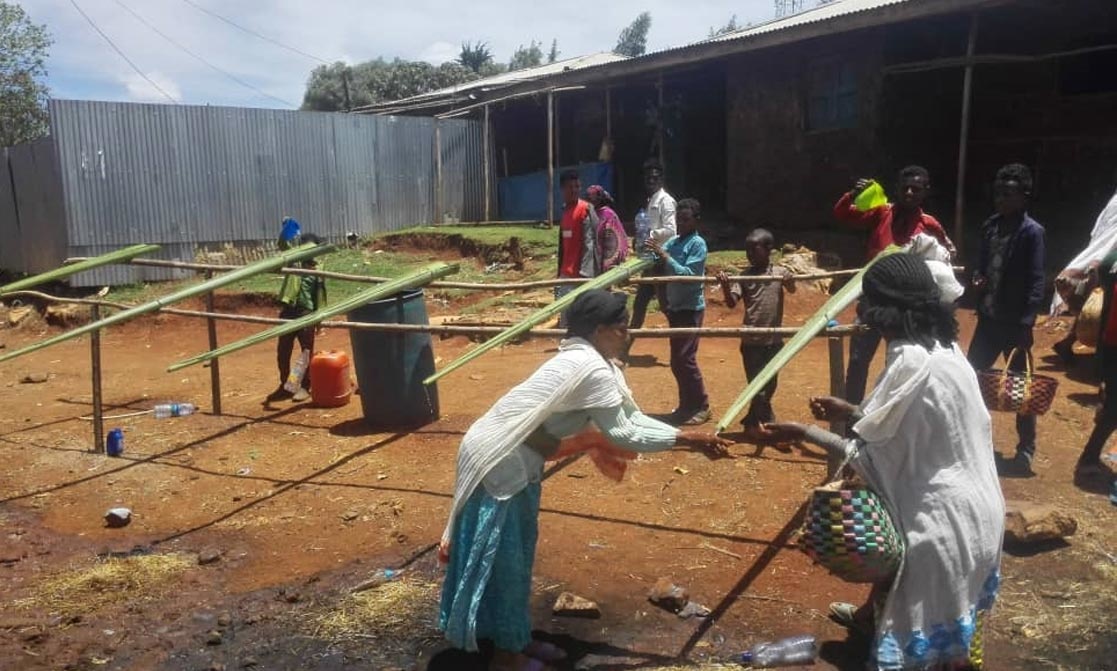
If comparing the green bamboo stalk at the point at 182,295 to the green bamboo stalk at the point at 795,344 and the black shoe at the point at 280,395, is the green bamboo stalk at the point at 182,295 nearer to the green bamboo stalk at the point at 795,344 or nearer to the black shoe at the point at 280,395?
the black shoe at the point at 280,395

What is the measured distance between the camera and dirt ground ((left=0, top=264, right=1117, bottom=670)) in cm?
373

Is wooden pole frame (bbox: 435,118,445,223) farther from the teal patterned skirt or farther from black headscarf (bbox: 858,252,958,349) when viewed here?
black headscarf (bbox: 858,252,958,349)

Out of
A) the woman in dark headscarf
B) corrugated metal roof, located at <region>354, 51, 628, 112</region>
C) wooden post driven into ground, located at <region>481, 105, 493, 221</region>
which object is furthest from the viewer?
wooden post driven into ground, located at <region>481, 105, 493, 221</region>

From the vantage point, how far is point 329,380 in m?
7.64

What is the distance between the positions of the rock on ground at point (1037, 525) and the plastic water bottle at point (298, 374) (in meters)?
6.03

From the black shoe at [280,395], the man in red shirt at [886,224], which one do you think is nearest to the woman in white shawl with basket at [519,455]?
the man in red shirt at [886,224]

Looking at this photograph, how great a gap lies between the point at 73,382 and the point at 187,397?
2.36m

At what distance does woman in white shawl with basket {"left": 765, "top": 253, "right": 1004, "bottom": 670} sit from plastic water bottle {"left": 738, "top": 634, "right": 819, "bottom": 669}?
2.21ft

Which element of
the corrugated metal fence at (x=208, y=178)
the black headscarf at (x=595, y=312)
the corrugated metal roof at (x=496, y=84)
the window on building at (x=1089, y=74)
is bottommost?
the black headscarf at (x=595, y=312)

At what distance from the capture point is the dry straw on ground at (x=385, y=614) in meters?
3.87

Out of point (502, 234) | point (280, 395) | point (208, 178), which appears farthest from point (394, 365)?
point (208, 178)

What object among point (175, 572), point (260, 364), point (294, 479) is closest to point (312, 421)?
point (294, 479)

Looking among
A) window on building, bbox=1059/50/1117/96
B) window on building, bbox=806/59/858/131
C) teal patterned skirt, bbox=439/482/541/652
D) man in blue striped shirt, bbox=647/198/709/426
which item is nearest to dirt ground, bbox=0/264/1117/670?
teal patterned skirt, bbox=439/482/541/652

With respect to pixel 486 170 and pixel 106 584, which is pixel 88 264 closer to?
pixel 106 584
